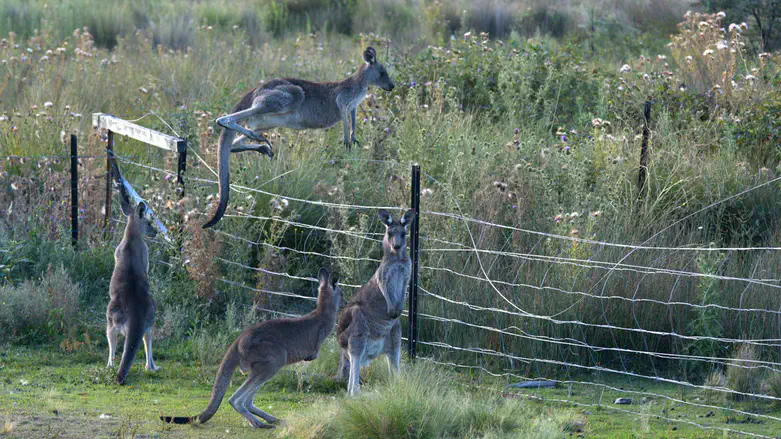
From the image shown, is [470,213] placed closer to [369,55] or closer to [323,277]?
[323,277]

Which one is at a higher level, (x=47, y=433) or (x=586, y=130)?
(x=586, y=130)

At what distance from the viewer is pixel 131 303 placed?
7.41 m

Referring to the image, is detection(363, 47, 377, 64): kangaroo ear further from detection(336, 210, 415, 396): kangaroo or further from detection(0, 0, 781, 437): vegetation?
detection(0, 0, 781, 437): vegetation

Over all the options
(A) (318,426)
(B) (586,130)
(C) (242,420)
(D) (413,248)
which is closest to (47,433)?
(C) (242,420)

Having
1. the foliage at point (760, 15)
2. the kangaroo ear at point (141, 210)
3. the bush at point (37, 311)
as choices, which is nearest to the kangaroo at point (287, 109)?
the kangaroo ear at point (141, 210)

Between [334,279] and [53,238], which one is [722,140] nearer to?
[334,279]

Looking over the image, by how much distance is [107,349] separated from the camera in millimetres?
8406

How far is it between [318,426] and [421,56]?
9272 millimetres

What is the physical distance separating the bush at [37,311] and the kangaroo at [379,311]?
9.95 feet

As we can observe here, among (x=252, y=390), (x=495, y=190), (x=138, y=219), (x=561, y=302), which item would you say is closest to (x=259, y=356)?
(x=252, y=390)

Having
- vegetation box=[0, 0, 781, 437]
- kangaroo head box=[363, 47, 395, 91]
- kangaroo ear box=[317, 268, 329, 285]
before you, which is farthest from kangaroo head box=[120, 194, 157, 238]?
kangaroo head box=[363, 47, 395, 91]

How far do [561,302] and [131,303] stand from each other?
3427 millimetres

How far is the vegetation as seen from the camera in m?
7.90

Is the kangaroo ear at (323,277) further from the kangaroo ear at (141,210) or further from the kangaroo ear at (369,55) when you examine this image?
the kangaroo ear at (141,210)
